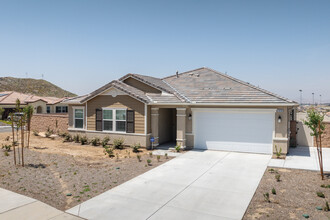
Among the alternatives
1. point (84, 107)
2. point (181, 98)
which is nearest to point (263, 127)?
point (181, 98)

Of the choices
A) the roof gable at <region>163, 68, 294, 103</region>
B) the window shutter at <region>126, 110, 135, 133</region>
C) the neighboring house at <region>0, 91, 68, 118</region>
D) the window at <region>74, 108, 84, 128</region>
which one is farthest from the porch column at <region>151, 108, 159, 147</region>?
the neighboring house at <region>0, 91, 68, 118</region>

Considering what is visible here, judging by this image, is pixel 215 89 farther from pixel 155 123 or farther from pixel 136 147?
pixel 136 147

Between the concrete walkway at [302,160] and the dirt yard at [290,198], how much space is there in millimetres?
1122

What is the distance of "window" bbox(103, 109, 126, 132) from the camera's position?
15883mm

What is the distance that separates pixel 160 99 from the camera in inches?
622

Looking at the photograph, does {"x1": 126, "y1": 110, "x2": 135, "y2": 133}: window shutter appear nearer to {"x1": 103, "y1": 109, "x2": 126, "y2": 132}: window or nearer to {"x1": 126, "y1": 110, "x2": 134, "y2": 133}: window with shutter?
{"x1": 126, "y1": 110, "x2": 134, "y2": 133}: window with shutter

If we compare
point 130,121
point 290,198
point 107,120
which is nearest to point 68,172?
point 130,121

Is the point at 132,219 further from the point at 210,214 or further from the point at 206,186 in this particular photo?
the point at 206,186

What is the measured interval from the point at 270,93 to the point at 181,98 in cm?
487

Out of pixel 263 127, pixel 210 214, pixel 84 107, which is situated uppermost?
pixel 84 107

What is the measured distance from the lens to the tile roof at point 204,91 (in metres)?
14.2

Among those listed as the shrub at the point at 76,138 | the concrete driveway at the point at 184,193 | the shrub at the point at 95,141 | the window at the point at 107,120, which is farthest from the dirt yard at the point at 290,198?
the shrub at the point at 76,138

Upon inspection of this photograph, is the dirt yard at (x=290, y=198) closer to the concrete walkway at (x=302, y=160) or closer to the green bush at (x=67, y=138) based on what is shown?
the concrete walkway at (x=302, y=160)

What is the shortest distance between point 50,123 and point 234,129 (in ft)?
48.7
